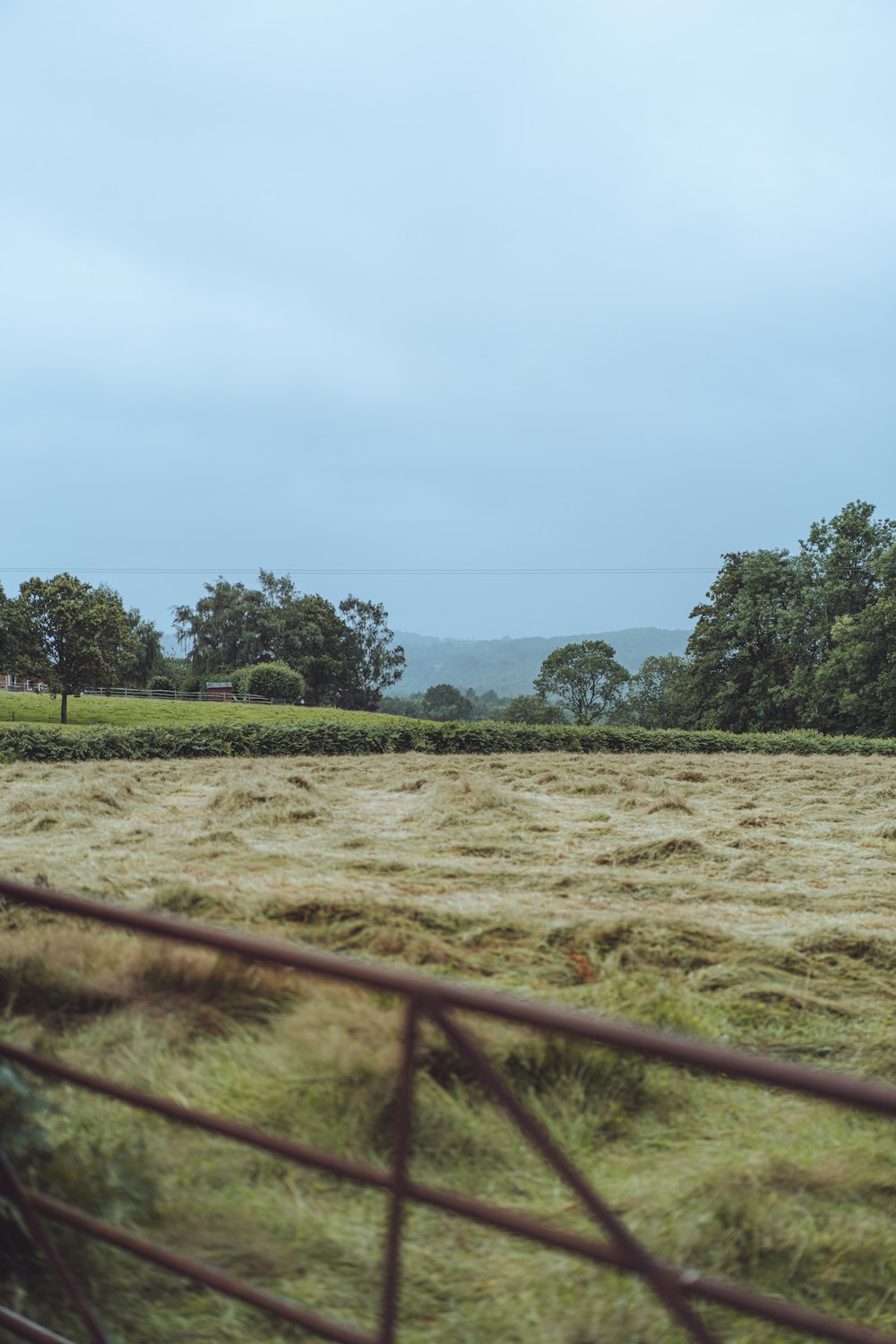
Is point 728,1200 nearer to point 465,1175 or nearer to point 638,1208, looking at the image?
point 638,1208

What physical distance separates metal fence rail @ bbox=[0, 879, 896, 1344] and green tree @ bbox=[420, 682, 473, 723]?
5086 cm

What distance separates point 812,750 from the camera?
17.0 m

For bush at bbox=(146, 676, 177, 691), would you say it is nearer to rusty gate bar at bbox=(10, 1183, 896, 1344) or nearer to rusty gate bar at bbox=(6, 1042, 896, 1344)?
rusty gate bar at bbox=(6, 1042, 896, 1344)

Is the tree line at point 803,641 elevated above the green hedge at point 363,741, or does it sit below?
above

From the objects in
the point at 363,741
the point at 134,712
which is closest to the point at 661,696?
the point at 134,712

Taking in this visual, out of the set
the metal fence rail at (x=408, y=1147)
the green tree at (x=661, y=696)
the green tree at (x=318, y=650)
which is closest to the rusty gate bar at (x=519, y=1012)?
the metal fence rail at (x=408, y=1147)

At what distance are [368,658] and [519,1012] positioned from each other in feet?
150

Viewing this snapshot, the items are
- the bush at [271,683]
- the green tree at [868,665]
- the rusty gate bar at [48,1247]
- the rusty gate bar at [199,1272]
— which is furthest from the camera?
the bush at [271,683]

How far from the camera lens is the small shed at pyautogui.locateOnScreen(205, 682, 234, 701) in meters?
33.5

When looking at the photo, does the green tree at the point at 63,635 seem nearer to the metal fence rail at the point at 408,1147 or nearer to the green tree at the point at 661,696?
the green tree at the point at 661,696

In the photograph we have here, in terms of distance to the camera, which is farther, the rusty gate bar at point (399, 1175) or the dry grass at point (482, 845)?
the dry grass at point (482, 845)

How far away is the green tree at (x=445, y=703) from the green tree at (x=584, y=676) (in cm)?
1530

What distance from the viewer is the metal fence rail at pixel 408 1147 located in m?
0.77

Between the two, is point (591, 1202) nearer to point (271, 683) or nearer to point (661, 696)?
point (271, 683)
